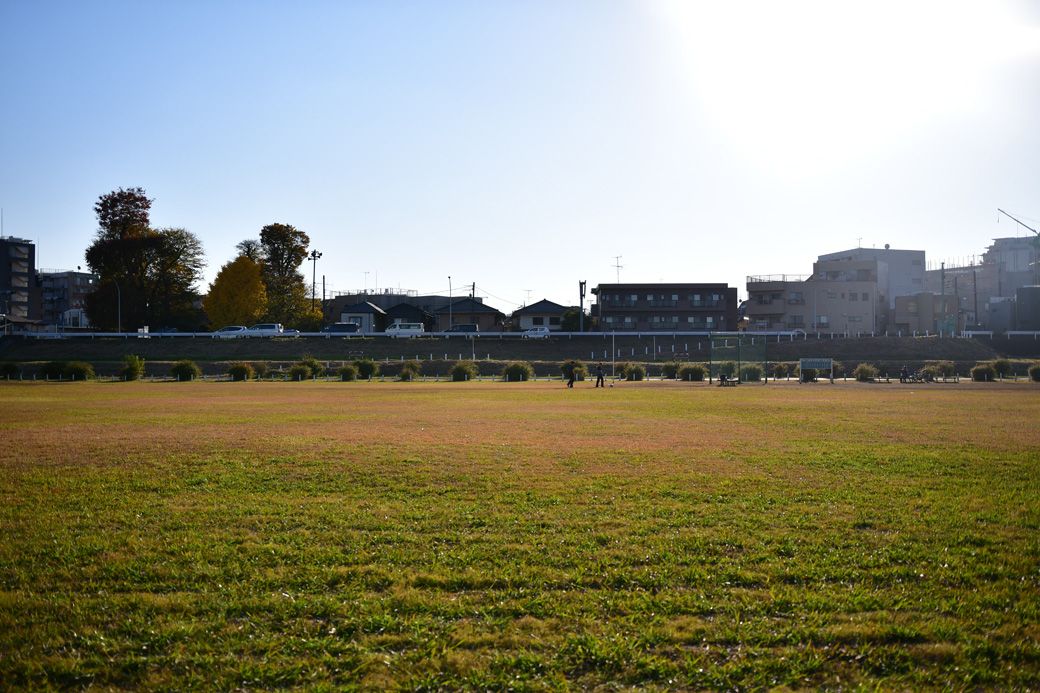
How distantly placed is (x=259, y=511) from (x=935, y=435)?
591 inches

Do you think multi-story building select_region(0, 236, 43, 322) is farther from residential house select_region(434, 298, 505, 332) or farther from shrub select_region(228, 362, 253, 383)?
shrub select_region(228, 362, 253, 383)

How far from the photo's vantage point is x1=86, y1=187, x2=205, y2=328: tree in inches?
3393

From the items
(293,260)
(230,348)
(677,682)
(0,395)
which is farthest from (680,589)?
(293,260)

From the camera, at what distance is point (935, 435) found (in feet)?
60.0

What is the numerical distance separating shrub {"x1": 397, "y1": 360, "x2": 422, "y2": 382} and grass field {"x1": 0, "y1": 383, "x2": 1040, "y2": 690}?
1628 inches

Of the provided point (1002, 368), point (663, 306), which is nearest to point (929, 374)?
point (1002, 368)

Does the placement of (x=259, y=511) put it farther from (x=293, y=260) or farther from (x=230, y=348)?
(x=293, y=260)

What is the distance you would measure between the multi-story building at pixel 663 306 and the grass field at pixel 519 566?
78.4 meters

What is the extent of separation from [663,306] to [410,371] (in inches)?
1747

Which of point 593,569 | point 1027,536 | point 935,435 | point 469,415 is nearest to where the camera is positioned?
point 593,569

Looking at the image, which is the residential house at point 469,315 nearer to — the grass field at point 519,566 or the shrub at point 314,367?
the shrub at point 314,367

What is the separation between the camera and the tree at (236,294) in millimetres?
88625

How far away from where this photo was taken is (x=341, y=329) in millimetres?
90625

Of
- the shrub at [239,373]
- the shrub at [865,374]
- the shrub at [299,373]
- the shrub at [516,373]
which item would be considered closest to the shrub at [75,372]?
the shrub at [239,373]
